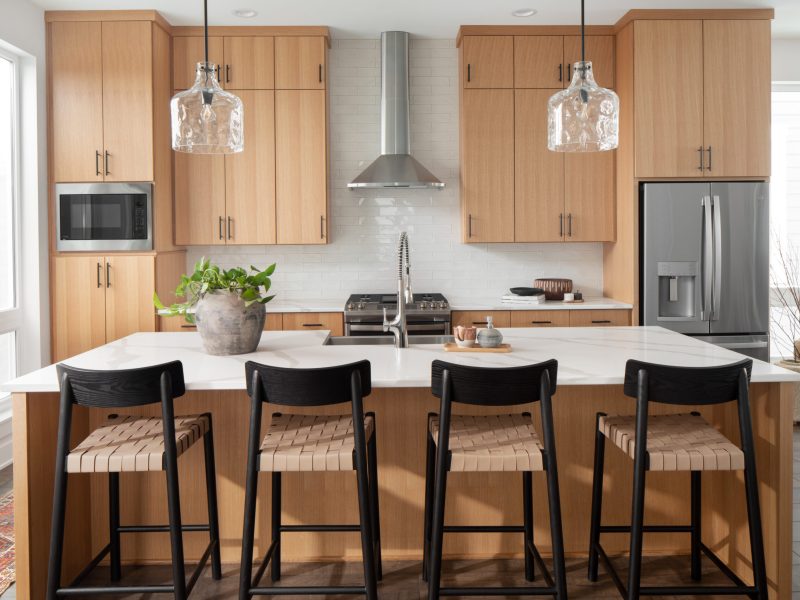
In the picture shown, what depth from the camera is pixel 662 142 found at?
198 inches

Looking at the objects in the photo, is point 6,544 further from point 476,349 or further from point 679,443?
point 679,443

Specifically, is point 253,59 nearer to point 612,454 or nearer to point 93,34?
point 93,34

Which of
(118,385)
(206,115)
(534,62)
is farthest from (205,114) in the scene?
(534,62)

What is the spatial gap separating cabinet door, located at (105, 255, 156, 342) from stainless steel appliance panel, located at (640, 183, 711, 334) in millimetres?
3321

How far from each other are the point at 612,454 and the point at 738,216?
2633mm

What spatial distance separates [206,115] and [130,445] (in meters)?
1.30

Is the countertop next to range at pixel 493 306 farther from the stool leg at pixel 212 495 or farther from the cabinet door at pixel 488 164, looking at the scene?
the stool leg at pixel 212 495

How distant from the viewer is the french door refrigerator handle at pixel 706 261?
16.2ft

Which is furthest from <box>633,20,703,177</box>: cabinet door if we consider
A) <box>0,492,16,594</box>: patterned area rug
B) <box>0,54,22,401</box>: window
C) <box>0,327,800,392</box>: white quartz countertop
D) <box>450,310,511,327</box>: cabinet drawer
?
<box>0,492,16,594</box>: patterned area rug

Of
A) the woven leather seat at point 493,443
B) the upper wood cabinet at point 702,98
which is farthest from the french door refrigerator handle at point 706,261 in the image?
the woven leather seat at point 493,443

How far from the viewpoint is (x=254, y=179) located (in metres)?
5.33

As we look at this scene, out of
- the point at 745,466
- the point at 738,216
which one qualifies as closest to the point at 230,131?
the point at 745,466

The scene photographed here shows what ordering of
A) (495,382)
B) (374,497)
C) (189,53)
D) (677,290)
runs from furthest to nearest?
(189,53) < (677,290) < (374,497) < (495,382)

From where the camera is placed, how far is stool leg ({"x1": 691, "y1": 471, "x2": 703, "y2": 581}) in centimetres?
291
